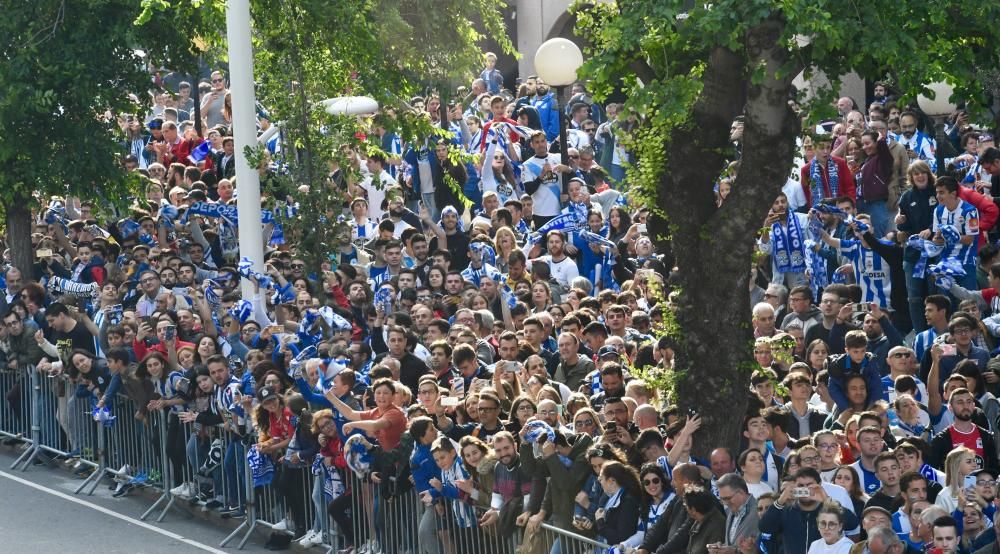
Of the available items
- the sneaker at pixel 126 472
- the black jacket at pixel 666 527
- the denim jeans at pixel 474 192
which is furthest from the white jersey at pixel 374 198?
the black jacket at pixel 666 527

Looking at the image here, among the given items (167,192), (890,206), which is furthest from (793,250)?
(167,192)

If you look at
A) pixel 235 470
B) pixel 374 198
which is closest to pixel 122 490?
pixel 235 470

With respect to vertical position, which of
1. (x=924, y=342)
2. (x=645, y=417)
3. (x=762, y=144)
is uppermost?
(x=762, y=144)

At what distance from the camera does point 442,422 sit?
1500cm

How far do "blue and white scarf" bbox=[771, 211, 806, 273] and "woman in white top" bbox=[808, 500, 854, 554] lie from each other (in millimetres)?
6791

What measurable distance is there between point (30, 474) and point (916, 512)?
11240 millimetres

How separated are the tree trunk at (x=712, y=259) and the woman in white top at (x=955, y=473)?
1.65 metres

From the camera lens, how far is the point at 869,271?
17797 millimetres

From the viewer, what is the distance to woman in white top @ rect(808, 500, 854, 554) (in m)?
11.5

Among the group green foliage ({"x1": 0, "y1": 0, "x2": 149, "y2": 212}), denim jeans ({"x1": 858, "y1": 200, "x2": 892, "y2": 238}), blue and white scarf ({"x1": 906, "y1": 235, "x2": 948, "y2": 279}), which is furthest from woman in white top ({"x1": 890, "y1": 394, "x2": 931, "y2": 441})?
green foliage ({"x1": 0, "y1": 0, "x2": 149, "y2": 212})

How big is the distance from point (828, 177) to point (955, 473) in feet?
25.1

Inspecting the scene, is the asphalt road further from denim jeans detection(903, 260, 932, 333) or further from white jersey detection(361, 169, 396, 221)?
denim jeans detection(903, 260, 932, 333)

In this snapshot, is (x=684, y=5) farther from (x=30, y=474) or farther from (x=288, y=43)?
(x=30, y=474)

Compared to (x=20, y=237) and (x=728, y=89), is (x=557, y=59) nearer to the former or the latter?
(x=20, y=237)
